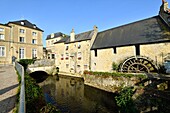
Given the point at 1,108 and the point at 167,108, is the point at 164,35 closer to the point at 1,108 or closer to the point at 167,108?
the point at 167,108

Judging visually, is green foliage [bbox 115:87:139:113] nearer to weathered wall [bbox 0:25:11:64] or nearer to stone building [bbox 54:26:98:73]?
stone building [bbox 54:26:98:73]

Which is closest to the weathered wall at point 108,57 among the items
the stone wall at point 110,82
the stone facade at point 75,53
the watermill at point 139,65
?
the watermill at point 139,65

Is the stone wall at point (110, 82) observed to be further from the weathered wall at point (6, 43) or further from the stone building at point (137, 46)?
the weathered wall at point (6, 43)

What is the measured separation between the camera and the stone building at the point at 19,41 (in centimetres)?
2394

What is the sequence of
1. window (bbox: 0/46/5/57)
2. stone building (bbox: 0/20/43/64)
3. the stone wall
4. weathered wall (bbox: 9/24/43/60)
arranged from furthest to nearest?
1. weathered wall (bbox: 9/24/43/60)
2. stone building (bbox: 0/20/43/64)
3. window (bbox: 0/46/5/57)
4. the stone wall

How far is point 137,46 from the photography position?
15.3 metres

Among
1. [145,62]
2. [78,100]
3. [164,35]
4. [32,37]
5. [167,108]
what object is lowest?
[78,100]

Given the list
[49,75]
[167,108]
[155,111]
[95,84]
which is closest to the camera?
[167,108]

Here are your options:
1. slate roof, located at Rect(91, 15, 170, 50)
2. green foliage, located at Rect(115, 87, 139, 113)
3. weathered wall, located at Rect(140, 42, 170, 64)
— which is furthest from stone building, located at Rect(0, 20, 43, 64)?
green foliage, located at Rect(115, 87, 139, 113)

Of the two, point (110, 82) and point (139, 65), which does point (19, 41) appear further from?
point (139, 65)

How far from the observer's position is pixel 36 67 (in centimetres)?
2244

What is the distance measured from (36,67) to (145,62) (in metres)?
17.3

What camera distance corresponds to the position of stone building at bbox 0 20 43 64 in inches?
942

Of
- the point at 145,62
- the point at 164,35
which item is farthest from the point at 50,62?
the point at 164,35
